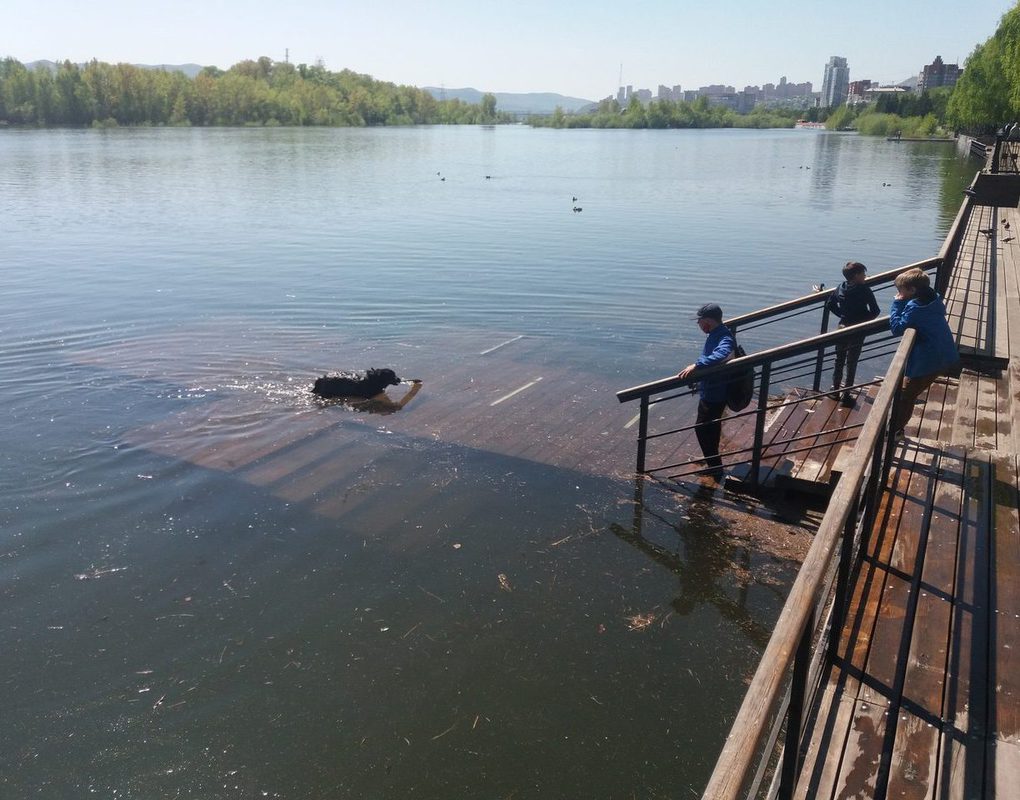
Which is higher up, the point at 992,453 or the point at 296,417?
the point at 992,453

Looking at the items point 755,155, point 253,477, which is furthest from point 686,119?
point 253,477

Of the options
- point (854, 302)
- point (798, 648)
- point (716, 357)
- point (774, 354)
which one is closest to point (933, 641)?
point (798, 648)

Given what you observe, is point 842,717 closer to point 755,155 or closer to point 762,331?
point 762,331

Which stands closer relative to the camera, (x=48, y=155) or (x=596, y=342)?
(x=596, y=342)

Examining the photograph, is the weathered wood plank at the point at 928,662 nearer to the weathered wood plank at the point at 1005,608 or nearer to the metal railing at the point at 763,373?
the weathered wood plank at the point at 1005,608

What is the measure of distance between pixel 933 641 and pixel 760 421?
351cm

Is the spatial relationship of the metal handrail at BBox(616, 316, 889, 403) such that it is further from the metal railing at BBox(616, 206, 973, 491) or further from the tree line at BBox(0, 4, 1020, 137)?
the tree line at BBox(0, 4, 1020, 137)

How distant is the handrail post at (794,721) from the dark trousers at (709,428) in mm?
5242

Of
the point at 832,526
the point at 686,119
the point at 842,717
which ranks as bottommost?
the point at 842,717

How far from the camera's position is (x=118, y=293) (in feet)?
59.0

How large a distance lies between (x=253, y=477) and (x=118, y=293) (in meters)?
11.4

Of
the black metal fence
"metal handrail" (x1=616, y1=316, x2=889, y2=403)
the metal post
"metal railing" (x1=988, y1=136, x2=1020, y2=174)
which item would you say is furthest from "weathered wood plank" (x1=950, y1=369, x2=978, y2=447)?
"metal railing" (x1=988, y1=136, x2=1020, y2=174)

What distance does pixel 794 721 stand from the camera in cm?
295

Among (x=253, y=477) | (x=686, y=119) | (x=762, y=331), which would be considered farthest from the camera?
(x=686, y=119)
